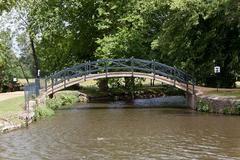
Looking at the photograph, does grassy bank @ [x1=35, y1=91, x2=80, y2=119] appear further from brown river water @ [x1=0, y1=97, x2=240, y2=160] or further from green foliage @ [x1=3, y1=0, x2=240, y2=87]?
green foliage @ [x1=3, y1=0, x2=240, y2=87]

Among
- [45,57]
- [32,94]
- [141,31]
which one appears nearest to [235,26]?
[141,31]

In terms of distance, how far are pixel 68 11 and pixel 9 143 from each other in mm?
30387

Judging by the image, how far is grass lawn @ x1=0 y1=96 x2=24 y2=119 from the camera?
25.6 m

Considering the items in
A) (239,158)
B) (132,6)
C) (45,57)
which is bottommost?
(239,158)

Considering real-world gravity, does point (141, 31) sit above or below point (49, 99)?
above

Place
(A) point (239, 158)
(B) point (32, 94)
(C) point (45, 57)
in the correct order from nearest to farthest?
(A) point (239, 158) → (B) point (32, 94) → (C) point (45, 57)

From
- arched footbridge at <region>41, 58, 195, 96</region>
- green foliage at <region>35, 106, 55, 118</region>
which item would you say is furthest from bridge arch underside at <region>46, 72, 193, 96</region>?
green foliage at <region>35, 106, 55, 118</region>

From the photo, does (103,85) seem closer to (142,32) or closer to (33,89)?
(142,32)

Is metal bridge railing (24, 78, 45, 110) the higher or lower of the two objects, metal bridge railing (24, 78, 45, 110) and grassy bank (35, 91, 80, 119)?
the higher

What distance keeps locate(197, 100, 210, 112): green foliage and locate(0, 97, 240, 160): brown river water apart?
3.79 feet

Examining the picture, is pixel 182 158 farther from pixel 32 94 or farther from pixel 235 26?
pixel 235 26

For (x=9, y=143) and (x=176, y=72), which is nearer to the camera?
(x=9, y=143)

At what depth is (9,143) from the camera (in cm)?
2031

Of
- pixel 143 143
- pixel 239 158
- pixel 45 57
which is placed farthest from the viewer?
pixel 45 57
